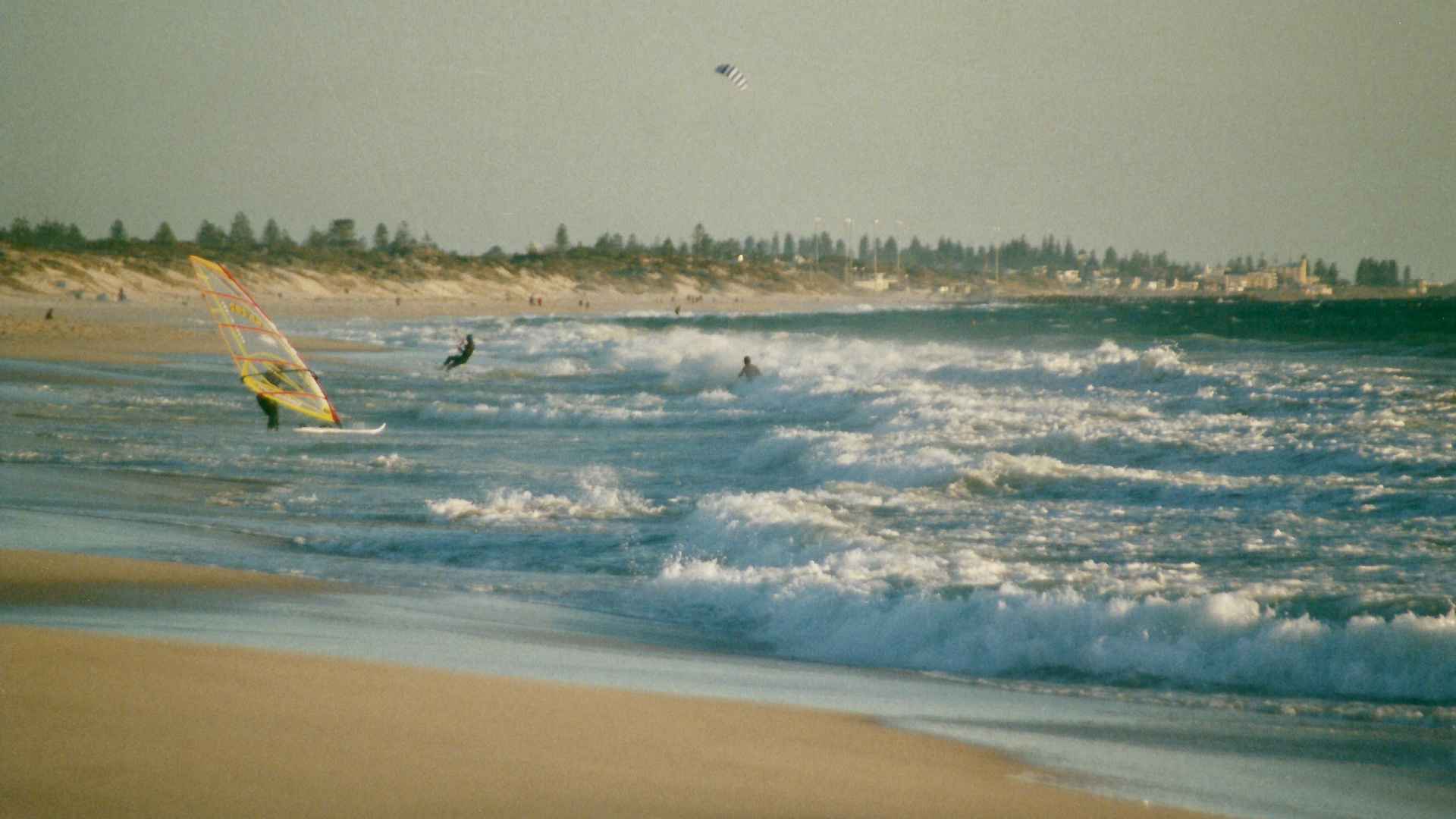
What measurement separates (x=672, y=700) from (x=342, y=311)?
66.9 m

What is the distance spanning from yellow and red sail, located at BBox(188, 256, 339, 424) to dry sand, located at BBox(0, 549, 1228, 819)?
10863mm

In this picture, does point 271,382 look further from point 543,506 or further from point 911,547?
point 911,547

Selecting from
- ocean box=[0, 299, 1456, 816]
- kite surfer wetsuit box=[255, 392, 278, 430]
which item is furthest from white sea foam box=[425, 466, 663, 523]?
kite surfer wetsuit box=[255, 392, 278, 430]

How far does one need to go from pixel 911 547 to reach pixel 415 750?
599 centimetres

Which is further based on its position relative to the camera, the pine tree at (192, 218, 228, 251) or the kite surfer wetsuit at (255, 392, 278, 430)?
the pine tree at (192, 218, 228, 251)

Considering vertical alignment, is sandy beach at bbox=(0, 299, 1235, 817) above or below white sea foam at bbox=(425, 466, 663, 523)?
above

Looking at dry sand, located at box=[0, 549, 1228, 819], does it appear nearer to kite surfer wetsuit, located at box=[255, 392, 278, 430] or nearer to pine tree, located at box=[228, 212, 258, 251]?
kite surfer wetsuit, located at box=[255, 392, 278, 430]

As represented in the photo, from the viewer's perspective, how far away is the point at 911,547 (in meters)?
9.42

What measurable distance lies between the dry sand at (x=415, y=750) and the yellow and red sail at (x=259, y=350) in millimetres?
10863

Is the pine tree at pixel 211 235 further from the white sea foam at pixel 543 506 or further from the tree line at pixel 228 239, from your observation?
the white sea foam at pixel 543 506

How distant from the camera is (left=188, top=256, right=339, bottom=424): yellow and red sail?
50.6 ft

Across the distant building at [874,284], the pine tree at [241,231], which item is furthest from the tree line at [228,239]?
the distant building at [874,284]

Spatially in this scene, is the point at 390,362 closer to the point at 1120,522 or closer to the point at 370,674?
the point at 1120,522

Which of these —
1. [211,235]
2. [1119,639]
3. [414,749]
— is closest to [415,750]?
[414,749]
